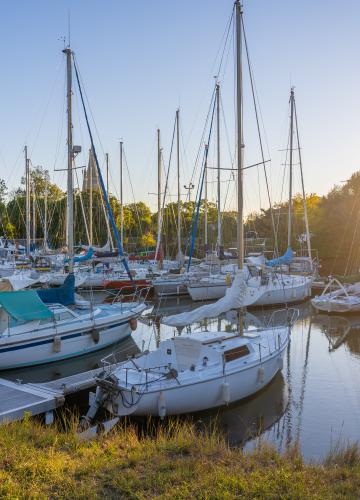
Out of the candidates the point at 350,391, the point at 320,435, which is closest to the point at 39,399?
the point at 320,435

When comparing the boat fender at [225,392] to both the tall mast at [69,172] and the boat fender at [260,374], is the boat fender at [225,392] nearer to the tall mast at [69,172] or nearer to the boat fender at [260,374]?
the boat fender at [260,374]

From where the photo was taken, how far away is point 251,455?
8273 mm

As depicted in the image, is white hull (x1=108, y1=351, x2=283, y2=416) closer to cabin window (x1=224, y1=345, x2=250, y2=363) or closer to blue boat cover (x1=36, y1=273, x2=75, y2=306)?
cabin window (x1=224, y1=345, x2=250, y2=363)

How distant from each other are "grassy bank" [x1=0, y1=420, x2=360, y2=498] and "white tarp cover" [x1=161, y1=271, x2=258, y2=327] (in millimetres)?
6810

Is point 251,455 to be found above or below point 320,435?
above

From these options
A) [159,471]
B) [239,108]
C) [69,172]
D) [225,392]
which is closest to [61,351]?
[225,392]

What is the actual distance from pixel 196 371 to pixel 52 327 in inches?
258

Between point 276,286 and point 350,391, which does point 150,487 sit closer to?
point 350,391

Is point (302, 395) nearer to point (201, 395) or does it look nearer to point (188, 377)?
point (201, 395)

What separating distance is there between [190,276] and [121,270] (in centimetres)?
577

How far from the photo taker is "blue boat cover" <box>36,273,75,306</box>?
19.9 meters

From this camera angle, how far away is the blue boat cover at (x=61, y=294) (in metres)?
19.9

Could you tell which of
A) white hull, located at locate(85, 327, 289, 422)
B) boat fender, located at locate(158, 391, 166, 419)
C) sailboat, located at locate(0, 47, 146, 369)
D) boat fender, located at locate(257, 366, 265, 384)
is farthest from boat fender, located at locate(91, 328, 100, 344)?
boat fender, located at locate(158, 391, 166, 419)

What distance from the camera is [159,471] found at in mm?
7230
